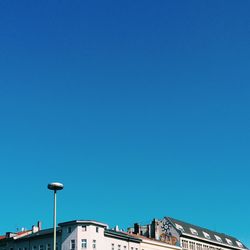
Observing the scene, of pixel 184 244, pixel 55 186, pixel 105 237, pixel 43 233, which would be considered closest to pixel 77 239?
pixel 105 237

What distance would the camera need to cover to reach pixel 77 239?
7694cm

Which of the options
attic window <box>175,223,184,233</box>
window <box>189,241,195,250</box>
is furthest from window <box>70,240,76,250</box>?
window <box>189,241,195,250</box>

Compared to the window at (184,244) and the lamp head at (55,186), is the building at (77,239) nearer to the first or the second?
the window at (184,244)

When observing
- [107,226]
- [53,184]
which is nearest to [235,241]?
[107,226]

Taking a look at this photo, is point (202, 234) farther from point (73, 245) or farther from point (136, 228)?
point (73, 245)

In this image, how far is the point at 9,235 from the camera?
3482 inches

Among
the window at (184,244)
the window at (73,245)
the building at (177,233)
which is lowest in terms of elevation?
the window at (73,245)

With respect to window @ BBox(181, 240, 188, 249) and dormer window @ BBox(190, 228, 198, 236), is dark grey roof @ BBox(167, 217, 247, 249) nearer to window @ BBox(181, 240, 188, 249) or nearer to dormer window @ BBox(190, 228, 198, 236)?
dormer window @ BBox(190, 228, 198, 236)

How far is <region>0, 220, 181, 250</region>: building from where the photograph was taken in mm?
77500

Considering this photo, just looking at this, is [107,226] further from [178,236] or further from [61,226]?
[178,236]

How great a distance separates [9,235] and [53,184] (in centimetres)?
6067

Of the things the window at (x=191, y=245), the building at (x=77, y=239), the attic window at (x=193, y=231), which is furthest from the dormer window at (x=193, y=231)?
the building at (x=77, y=239)

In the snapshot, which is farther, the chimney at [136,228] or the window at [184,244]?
the window at [184,244]

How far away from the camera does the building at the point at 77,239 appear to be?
7750cm
